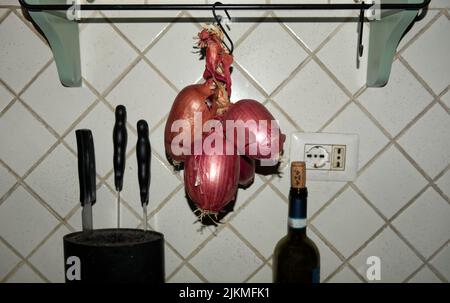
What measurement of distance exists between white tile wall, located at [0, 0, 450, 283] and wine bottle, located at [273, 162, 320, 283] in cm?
5

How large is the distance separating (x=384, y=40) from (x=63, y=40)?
0.57 meters

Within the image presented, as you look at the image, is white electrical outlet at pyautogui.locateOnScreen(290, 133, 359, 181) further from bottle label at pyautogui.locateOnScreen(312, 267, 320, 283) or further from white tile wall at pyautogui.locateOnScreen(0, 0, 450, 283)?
bottle label at pyautogui.locateOnScreen(312, 267, 320, 283)

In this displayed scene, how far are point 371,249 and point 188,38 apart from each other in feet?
1.84

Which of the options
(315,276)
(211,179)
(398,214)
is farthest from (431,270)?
(211,179)

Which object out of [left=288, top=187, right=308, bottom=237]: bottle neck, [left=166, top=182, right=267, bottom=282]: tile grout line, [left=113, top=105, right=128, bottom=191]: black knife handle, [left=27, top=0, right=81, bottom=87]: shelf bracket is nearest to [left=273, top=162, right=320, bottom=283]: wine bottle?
[left=288, top=187, right=308, bottom=237]: bottle neck

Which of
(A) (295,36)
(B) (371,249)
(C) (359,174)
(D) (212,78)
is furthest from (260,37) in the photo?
(B) (371,249)

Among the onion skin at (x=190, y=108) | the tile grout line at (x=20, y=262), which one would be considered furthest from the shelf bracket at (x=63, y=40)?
the tile grout line at (x=20, y=262)

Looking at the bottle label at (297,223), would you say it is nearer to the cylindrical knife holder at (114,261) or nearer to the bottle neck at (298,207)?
the bottle neck at (298,207)

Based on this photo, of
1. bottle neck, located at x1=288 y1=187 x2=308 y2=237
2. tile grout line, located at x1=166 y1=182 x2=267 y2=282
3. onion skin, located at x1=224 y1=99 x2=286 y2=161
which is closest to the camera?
onion skin, located at x1=224 y1=99 x2=286 y2=161

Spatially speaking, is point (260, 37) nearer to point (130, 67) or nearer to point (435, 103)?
point (130, 67)

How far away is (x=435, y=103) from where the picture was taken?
82 cm

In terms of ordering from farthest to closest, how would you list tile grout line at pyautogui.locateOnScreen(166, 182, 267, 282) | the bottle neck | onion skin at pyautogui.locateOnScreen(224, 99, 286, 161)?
1. tile grout line at pyautogui.locateOnScreen(166, 182, 267, 282)
2. the bottle neck
3. onion skin at pyautogui.locateOnScreen(224, 99, 286, 161)

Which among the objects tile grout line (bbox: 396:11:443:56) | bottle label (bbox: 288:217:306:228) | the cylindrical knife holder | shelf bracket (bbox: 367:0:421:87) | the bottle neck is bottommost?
the cylindrical knife holder

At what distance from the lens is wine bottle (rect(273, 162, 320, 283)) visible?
→ 0.73 meters
